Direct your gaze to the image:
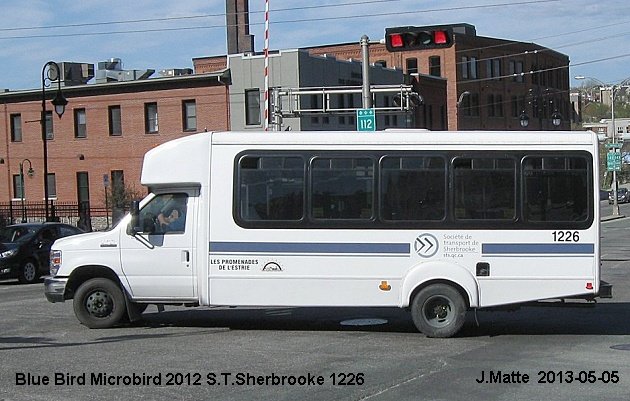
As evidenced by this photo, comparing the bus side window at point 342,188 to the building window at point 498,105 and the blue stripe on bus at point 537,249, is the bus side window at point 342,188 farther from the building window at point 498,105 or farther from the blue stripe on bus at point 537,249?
the building window at point 498,105

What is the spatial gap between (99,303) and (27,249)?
1122 cm

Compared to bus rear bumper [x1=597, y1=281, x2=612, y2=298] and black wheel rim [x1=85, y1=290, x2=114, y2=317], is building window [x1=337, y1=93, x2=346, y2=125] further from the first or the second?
bus rear bumper [x1=597, y1=281, x2=612, y2=298]

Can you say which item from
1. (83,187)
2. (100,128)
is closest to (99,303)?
(100,128)

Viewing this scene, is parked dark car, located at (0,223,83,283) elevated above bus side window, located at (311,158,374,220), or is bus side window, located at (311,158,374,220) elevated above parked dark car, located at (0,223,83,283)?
bus side window, located at (311,158,374,220)

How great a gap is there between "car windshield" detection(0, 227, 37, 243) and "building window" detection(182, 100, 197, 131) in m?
24.6

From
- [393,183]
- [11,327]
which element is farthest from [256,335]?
[11,327]

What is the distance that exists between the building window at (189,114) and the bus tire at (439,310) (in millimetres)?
37824

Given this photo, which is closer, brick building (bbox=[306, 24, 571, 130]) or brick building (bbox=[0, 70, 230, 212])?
brick building (bbox=[0, 70, 230, 212])

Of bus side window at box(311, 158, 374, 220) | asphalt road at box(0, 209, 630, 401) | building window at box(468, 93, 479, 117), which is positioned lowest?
asphalt road at box(0, 209, 630, 401)

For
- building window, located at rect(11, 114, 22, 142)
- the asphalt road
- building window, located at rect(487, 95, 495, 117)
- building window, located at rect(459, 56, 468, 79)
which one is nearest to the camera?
the asphalt road

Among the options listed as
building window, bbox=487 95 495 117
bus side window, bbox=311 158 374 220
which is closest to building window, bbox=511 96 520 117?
building window, bbox=487 95 495 117

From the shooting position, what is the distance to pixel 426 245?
1238 centimetres

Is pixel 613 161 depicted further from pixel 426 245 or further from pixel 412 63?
pixel 426 245

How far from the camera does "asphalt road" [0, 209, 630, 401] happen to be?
8.99 m
